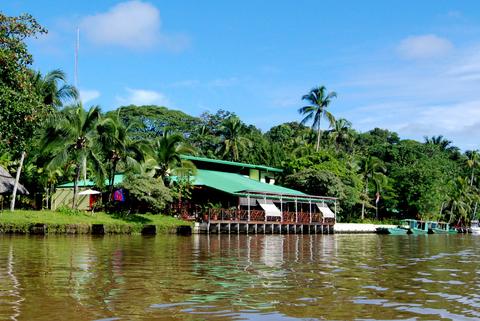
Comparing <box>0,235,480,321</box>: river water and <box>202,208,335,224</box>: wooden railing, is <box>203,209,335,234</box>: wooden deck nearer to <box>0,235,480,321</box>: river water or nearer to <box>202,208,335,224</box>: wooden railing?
<box>202,208,335,224</box>: wooden railing

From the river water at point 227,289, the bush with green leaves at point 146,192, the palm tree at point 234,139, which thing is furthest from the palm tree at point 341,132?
the river water at point 227,289

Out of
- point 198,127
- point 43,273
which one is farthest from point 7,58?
point 198,127

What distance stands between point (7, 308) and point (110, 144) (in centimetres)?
2638

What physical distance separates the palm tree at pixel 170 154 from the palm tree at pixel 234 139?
1791 cm

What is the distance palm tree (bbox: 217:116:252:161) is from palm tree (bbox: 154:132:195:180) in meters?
17.9

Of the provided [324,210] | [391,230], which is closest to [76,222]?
[324,210]

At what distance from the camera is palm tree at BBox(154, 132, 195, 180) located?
36.6 meters

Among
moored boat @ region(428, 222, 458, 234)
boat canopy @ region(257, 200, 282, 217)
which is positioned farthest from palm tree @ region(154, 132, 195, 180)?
moored boat @ region(428, 222, 458, 234)

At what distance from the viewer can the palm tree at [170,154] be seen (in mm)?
36562

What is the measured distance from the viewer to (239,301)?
8305 millimetres

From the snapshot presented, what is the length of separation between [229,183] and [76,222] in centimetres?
1573

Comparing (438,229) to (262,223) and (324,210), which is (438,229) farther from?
(262,223)

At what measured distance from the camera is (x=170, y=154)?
36781 millimetres

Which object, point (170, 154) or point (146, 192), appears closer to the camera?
point (146, 192)
